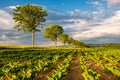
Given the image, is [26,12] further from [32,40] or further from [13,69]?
[13,69]

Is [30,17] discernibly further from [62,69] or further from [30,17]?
[62,69]

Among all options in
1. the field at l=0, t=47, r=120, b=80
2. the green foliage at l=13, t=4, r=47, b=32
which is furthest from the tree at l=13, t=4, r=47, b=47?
the field at l=0, t=47, r=120, b=80

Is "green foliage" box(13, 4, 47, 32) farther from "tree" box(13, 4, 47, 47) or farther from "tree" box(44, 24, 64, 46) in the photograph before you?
"tree" box(44, 24, 64, 46)

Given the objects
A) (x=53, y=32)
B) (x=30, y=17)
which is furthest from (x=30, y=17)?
(x=53, y=32)

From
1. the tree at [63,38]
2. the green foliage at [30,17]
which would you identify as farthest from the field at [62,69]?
the tree at [63,38]

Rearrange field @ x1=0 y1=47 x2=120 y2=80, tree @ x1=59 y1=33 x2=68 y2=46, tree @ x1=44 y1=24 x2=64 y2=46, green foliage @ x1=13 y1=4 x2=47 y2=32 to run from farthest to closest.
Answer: tree @ x1=59 y1=33 x2=68 y2=46, tree @ x1=44 y1=24 x2=64 y2=46, green foliage @ x1=13 y1=4 x2=47 y2=32, field @ x1=0 y1=47 x2=120 y2=80

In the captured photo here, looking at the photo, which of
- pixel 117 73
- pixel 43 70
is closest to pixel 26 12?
pixel 43 70

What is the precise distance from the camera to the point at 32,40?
67.0 metres

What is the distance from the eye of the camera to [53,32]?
352 ft

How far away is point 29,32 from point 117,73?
5368 cm

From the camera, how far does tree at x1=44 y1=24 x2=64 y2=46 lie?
107 meters

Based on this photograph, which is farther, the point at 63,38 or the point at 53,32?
the point at 63,38

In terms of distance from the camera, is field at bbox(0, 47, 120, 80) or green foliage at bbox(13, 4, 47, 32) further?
green foliage at bbox(13, 4, 47, 32)

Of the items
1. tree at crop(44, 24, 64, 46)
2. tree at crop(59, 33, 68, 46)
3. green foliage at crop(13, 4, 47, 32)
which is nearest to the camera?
green foliage at crop(13, 4, 47, 32)
